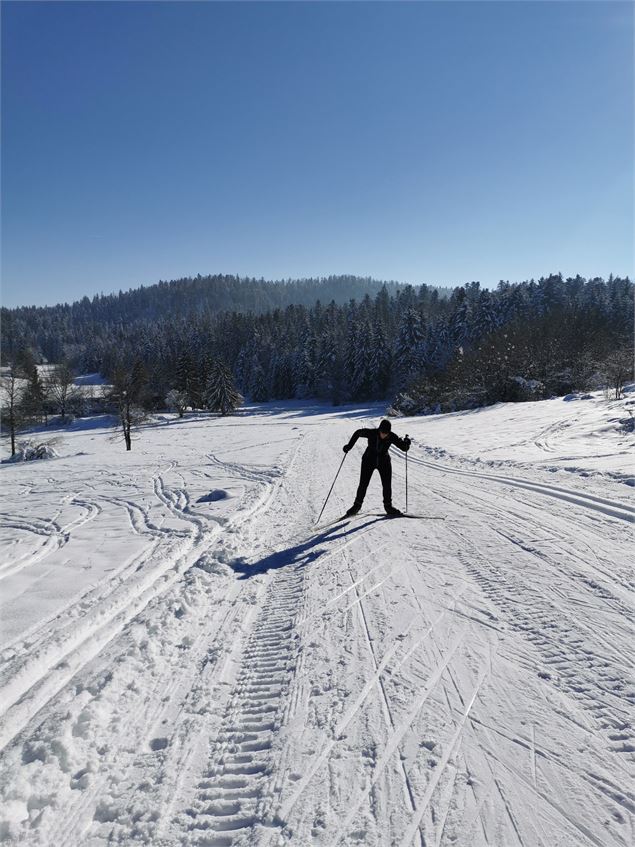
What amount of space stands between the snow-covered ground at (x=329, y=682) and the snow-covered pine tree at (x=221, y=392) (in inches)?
1898

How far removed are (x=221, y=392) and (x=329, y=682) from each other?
53207mm

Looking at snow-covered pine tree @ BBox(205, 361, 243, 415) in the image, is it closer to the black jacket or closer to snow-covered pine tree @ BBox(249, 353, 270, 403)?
snow-covered pine tree @ BBox(249, 353, 270, 403)

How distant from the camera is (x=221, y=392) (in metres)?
54.3

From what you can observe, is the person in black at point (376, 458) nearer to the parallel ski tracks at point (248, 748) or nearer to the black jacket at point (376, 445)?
the black jacket at point (376, 445)

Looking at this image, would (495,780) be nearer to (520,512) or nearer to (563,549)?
(563,549)

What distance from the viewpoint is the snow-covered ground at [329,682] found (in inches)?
84.6

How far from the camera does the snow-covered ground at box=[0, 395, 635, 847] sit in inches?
84.6

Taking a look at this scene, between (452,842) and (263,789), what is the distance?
1051 millimetres

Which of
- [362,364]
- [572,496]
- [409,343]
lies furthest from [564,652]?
[362,364]

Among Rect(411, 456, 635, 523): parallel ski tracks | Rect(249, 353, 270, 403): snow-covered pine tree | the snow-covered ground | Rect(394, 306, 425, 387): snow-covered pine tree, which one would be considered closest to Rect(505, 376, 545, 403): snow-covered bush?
Rect(394, 306, 425, 387): snow-covered pine tree

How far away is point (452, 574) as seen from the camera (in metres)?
4.71

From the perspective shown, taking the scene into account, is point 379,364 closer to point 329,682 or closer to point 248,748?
point 329,682

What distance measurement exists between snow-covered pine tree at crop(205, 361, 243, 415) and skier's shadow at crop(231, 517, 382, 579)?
49.7 metres

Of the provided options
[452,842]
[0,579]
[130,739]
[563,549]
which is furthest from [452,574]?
[0,579]
